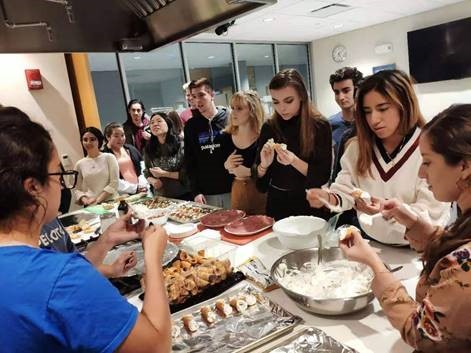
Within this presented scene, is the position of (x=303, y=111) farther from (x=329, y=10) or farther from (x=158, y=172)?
(x=329, y=10)

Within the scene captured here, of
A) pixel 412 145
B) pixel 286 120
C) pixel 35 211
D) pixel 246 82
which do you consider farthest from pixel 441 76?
pixel 35 211

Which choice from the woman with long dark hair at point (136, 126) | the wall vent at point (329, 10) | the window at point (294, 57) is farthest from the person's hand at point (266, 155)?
the window at point (294, 57)

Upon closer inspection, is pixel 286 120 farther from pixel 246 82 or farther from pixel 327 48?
pixel 327 48

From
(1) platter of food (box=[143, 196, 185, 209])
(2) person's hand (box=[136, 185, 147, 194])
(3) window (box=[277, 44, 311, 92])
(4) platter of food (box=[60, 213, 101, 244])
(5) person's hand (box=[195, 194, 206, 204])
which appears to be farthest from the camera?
(3) window (box=[277, 44, 311, 92])

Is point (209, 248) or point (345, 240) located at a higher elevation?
point (345, 240)

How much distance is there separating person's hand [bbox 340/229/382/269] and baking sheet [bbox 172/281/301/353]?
0.84 feet

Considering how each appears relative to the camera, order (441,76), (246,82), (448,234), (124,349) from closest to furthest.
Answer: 1. (124,349)
2. (448,234)
3. (441,76)
4. (246,82)

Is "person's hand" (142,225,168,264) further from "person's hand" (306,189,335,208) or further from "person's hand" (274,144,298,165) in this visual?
"person's hand" (274,144,298,165)

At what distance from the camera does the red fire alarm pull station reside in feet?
12.2

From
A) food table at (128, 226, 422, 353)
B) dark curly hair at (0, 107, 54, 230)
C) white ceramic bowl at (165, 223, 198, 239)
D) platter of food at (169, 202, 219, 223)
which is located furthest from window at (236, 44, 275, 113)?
dark curly hair at (0, 107, 54, 230)

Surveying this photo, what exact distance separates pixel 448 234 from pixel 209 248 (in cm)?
114

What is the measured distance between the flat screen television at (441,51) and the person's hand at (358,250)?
6583mm

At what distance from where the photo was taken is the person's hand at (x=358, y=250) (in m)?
1.00

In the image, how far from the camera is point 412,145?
4.69 ft
